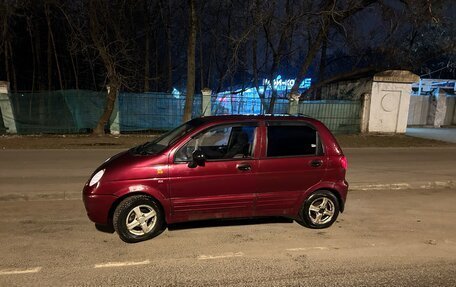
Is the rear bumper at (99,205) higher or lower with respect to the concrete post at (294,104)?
lower

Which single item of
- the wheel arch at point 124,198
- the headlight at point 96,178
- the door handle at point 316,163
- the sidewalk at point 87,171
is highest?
the door handle at point 316,163

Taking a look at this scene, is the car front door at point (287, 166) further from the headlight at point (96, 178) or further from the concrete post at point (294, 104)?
the concrete post at point (294, 104)

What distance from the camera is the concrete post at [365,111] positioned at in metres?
19.0

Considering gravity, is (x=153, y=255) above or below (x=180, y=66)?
below

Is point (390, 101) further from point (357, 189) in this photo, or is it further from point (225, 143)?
point (225, 143)

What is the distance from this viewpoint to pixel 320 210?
5820 mm

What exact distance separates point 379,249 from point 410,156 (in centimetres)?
891

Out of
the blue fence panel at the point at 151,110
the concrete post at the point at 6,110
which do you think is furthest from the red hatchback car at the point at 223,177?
the concrete post at the point at 6,110

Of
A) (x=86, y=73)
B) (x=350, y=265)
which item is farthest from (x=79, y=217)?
(x=86, y=73)

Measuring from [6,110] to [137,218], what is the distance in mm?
13801

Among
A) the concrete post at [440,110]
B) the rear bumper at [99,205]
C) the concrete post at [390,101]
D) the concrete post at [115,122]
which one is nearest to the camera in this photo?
the rear bumper at [99,205]

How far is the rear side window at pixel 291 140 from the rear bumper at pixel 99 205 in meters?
2.22

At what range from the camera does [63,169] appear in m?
9.41

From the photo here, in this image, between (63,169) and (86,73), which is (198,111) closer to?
(63,169)
